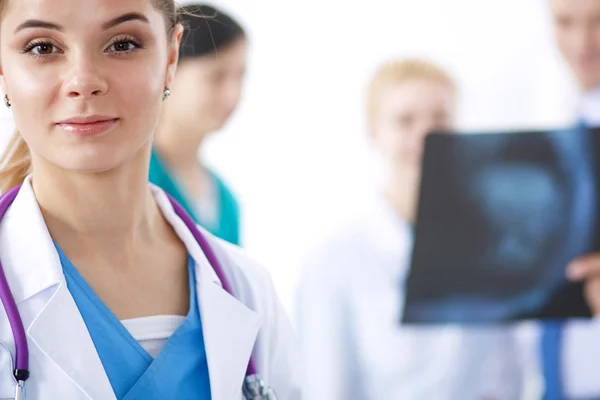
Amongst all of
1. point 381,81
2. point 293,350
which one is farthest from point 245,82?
point 293,350

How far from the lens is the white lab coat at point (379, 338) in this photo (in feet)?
7.87

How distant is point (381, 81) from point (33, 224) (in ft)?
5.77

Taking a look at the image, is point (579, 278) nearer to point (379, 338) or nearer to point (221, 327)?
point (379, 338)

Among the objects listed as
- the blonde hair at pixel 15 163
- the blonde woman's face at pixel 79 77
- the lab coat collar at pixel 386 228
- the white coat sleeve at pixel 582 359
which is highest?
the blonde woman's face at pixel 79 77

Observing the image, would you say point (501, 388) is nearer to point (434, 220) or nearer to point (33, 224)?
point (434, 220)

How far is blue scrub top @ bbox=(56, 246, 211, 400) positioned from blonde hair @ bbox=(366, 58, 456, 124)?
1.68 metres

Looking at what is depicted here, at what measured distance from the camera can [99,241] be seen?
0.87m

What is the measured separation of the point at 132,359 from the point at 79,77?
0.27 m

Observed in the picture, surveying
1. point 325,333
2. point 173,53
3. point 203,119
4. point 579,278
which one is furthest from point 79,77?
point 579,278

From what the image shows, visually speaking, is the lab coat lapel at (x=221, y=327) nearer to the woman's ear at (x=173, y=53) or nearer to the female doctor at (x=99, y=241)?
the female doctor at (x=99, y=241)

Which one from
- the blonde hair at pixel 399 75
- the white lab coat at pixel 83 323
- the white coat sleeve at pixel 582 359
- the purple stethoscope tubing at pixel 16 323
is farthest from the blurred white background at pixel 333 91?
the purple stethoscope tubing at pixel 16 323

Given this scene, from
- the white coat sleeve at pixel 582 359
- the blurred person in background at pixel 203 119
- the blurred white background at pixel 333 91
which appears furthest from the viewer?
the white coat sleeve at pixel 582 359

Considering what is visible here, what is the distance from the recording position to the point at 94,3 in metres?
0.78

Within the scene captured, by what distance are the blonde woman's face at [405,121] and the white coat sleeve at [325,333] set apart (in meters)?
0.36
